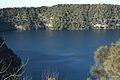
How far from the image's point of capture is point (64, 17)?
69188mm

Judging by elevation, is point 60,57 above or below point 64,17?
above

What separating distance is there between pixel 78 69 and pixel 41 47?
13.1 meters

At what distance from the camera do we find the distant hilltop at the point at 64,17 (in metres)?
65.4

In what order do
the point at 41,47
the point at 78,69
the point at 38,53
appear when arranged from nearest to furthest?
the point at 78,69 → the point at 38,53 → the point at 41,47

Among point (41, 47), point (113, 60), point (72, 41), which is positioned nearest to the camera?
point (113, 60)

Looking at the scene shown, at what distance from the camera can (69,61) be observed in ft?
92.9

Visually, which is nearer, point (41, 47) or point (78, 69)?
point (78, 69)

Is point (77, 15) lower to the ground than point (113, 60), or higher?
lower

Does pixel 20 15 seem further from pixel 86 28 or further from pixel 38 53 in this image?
pixel 38 53

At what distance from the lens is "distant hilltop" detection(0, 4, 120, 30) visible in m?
65.4

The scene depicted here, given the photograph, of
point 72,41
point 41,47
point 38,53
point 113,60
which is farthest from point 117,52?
point 72,41

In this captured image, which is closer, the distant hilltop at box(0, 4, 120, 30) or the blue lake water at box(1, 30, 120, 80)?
the blue lake water at box(1, 30, 120, 80)

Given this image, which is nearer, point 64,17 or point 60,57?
point 60,57

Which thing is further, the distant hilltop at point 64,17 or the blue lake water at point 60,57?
the distant hilltop at point 64,17
